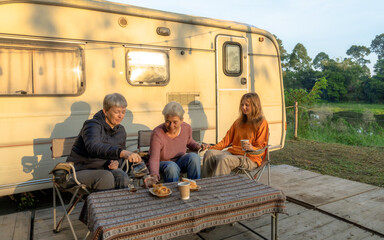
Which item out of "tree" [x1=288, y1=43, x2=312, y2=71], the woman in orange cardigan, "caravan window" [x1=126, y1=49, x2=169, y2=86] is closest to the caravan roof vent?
"caravan window" [x1=126, y1=49, x2=169, y2=86]

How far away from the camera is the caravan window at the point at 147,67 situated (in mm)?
3771

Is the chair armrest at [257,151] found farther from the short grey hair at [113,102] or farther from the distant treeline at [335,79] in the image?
the distant treeline at [335,79]

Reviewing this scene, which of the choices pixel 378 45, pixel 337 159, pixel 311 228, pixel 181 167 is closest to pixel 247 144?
pixel 181 167

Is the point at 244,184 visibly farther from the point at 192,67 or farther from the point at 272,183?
the point at 192,67

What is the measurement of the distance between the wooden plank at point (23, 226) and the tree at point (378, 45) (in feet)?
291

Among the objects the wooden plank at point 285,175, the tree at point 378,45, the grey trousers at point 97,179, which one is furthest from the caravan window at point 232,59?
the tree at point 378,45

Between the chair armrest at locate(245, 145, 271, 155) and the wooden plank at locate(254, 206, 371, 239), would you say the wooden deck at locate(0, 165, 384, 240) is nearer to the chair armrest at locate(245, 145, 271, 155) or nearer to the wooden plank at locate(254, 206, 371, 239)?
the wooden plank at locate(254, 206, 371, 239)

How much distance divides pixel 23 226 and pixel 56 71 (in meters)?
1.66

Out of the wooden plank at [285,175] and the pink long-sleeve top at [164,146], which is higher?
the pink long-sleeve top at [164,146]

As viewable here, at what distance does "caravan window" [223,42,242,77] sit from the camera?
4512 millimetres

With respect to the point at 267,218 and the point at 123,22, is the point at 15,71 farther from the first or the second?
the point at 267,218

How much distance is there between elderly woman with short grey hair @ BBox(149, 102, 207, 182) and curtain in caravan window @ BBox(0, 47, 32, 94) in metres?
1.55

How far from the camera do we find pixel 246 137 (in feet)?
11.3

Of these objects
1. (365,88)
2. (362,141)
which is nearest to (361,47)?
(365,88)
